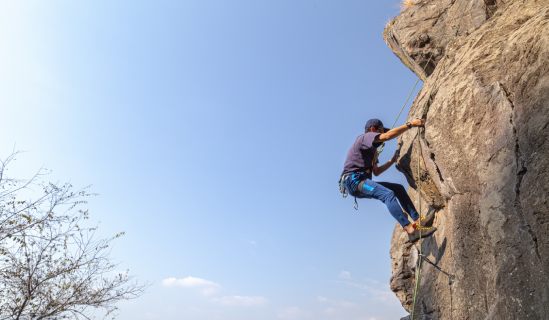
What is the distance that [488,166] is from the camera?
566cm

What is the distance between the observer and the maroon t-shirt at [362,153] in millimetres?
7508

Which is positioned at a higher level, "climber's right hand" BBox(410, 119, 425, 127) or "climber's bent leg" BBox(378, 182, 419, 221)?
"climber's right hand" BBox(410, 119, 425, 127)

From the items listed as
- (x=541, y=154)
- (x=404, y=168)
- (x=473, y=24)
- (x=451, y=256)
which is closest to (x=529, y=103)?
(x=541, y=154)

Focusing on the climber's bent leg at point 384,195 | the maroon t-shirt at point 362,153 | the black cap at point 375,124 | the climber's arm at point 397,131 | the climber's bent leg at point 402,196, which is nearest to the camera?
the climber's bent leg at point 384,195

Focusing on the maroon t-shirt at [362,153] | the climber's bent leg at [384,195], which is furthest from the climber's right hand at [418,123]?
the climber's bent leg at [384,195]

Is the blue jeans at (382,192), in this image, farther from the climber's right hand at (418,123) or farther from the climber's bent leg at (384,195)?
the climber's right hand at (418,123)

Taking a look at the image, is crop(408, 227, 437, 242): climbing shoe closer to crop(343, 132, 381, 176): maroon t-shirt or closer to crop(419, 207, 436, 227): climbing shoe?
crop(419, 207, 436, 227): climbing shoe

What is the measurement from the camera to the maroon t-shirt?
7.51m

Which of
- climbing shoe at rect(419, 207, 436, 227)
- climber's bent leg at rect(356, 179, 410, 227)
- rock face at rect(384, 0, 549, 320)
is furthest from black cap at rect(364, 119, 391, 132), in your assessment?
climbing shoe at rect(419, 207, 436, 227)

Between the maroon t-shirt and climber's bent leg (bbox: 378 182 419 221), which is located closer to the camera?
climber's bent leg (bbox: 378 182 419 221)

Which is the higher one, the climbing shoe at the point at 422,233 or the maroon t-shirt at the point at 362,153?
the maroon t-shirt at the point at 362,153

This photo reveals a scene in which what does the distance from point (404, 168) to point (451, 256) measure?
2453 mm

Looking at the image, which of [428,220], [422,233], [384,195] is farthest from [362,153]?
[422,233]

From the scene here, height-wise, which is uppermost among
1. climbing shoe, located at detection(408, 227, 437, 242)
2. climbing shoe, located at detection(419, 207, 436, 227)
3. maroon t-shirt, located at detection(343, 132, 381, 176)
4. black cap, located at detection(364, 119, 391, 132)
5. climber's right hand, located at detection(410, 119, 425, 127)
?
black cap, located at detection(364, 119, 391, 132)
